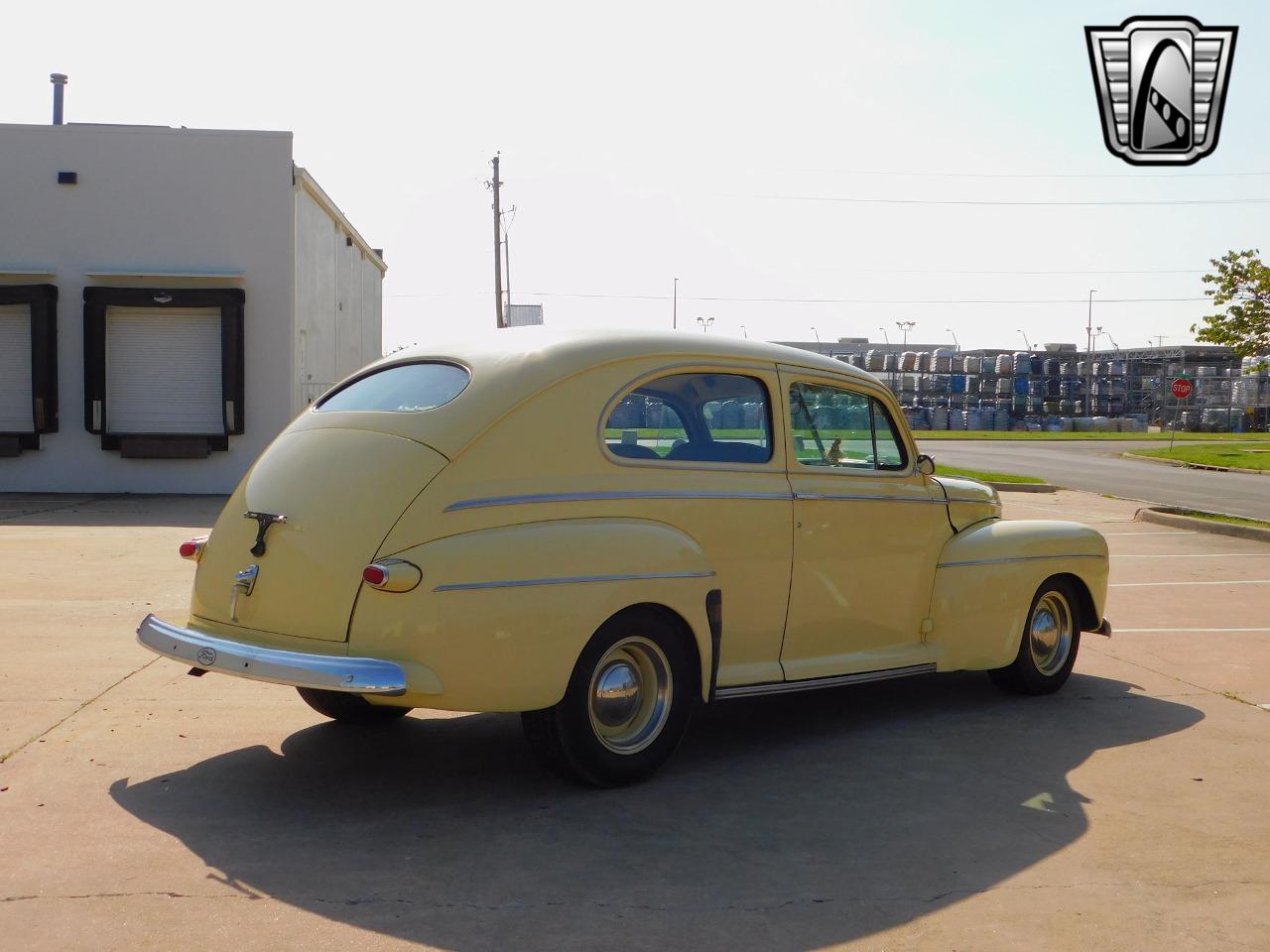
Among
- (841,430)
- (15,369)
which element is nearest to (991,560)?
(841,430)

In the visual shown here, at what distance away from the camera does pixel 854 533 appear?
631 centimetres

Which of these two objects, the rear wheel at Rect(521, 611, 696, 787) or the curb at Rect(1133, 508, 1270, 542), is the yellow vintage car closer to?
the rear wheel at Rect(521, 611, 696, 787)

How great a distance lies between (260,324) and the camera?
20844 millimetres

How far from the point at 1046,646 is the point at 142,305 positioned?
54.4 feet

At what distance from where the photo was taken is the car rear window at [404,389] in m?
5.47

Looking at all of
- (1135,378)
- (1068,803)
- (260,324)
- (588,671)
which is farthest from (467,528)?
(1135,378)

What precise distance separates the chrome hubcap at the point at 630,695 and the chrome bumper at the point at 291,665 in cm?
91

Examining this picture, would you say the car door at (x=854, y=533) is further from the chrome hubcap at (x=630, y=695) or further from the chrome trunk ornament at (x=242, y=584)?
the chrome trunk ornament at (x=242, y=584)

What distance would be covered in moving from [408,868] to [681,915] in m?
0.97

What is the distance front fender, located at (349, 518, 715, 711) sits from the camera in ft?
15.7

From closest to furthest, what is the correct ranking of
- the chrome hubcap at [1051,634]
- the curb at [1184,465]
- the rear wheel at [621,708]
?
1. the rear wheel at [621,708]
2. the chrome hubcap at [1051,634]
3. the curb at [1184,465]

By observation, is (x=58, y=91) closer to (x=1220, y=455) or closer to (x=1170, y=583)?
(x=1170, y=583)

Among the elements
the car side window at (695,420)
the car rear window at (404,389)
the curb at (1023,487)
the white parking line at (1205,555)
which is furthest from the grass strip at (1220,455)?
the car rear window at (404,389)

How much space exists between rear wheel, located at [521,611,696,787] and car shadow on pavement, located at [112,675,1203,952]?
5.4 inches
